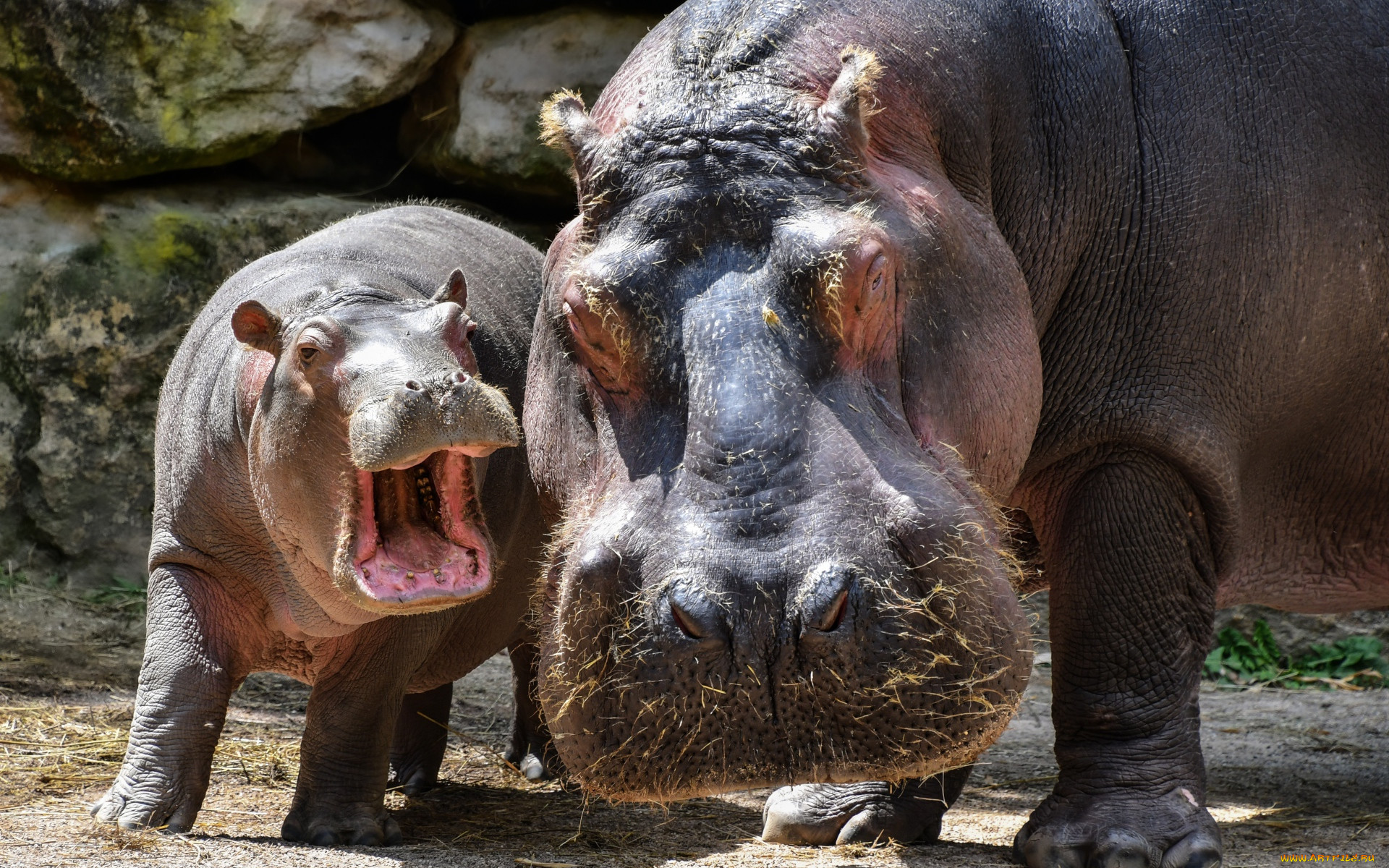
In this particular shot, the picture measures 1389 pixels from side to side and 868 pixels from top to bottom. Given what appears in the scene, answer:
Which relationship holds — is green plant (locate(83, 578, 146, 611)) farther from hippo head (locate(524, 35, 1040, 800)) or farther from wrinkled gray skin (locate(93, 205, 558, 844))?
hippo head (locate(524, 35, 1040, 800))

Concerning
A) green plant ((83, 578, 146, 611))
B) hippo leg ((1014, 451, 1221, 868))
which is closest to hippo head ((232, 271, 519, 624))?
hippo leg ((1014, 451, 1221, 868))

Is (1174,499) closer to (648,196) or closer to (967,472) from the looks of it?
(967,472)

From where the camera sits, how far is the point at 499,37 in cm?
820

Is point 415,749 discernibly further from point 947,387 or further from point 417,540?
point 947,387

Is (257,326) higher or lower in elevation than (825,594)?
higher

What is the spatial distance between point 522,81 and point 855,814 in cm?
478

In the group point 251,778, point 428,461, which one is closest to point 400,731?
point 251,778

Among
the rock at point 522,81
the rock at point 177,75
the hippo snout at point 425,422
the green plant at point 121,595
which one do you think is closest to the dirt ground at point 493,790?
the green plant at point 121,595

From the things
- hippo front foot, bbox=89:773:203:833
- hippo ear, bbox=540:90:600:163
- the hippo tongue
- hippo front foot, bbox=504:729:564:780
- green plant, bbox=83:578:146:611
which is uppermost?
hippo ear, bbox=540:90:600:163

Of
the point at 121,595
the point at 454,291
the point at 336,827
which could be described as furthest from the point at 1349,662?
the point at 121,595

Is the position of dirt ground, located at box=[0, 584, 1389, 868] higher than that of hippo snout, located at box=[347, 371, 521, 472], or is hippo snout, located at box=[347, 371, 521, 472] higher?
hippo snout, located at box=[347, 371, 521, 472]

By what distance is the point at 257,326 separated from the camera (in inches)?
169

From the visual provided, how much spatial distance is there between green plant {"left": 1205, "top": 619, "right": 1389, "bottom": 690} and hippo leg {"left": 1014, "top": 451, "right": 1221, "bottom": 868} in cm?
394

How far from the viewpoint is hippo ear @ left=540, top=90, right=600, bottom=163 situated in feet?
12.2
